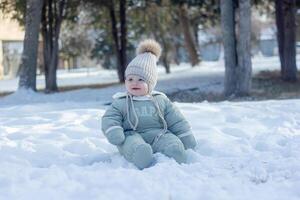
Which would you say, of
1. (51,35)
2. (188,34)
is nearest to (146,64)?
(51,35)

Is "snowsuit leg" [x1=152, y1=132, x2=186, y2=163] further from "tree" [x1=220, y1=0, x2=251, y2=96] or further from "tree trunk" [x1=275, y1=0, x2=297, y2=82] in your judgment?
"tree trunk" [x1=275, y1=0, x2=297, y2=82]

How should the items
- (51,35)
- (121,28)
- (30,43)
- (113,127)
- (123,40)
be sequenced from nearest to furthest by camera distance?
(113,127), (30,43), (51,35), (121,28), (123,40)

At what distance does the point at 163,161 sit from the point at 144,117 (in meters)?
0.66

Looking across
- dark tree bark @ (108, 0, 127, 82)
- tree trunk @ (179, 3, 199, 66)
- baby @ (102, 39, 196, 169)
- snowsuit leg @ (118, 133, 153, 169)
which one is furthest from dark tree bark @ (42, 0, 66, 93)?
snowsuit leg @ (118, 133, 153, 169)

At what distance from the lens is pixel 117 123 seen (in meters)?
5.65

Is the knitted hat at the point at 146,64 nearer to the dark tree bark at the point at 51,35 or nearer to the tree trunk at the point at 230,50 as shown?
the tree trunk at the point at 230,50

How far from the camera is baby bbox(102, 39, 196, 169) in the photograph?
18.4 feet

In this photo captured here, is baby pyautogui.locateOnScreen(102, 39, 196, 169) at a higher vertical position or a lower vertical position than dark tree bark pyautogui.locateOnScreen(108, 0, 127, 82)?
lower

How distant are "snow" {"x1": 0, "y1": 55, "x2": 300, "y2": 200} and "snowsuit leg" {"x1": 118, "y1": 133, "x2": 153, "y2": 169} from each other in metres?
0.08

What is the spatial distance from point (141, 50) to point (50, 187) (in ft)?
6.96

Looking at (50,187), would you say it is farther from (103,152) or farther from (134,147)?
(103,152)

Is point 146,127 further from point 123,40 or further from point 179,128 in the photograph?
point 123,40

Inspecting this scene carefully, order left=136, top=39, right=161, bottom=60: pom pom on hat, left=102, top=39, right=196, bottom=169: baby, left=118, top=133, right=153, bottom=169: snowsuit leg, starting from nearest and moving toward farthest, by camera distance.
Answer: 1. left=118, top=133, right=153, bottom=169: snowsuit leg
2. left=102, top=39, right=196, bottom=169: baby
3. left=136, top=39, right=161, bottom=60: pom pom on hat

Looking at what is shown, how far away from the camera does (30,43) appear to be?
16047 millimetres
